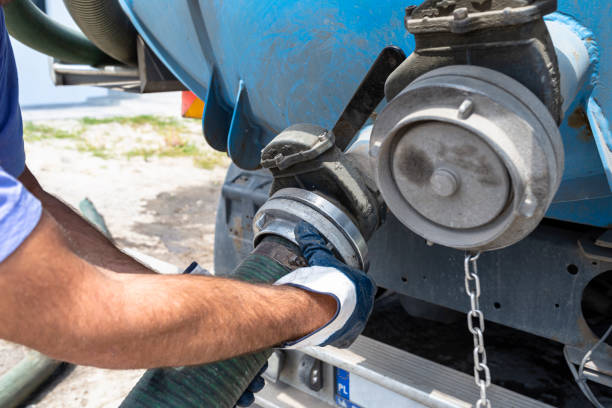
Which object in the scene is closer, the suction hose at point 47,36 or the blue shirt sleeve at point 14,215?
the blue shirt sleeve at point 14,215

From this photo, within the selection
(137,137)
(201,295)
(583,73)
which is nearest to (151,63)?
(201,295)

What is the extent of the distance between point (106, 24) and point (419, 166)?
1.35m

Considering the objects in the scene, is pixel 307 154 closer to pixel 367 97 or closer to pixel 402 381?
pixel 367 97

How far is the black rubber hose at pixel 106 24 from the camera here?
1871 millimetres

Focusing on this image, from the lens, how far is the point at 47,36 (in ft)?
7.46

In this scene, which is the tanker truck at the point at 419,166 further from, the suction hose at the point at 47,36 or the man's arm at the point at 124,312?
the man's arm at the point at 124,312

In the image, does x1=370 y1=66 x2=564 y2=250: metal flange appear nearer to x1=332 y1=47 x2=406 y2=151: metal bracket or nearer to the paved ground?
x1=332 y1=47 x2=406 y2=151: metal bracket

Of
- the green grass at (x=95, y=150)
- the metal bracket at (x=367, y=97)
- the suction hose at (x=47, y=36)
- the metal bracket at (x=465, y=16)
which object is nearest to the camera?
the metal bracket at (x=465, y=16)

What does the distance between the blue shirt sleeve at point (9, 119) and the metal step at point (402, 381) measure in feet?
3.06

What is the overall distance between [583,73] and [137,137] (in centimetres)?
700

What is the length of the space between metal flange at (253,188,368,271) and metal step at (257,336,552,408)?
14.9 inches

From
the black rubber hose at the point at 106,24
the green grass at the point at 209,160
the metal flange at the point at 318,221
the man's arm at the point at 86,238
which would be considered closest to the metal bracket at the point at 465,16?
the metal flange at the point at 318,221

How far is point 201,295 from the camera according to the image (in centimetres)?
98

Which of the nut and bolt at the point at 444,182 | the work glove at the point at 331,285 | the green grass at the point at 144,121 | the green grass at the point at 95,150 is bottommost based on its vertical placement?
the green grass at the point at 144,121
